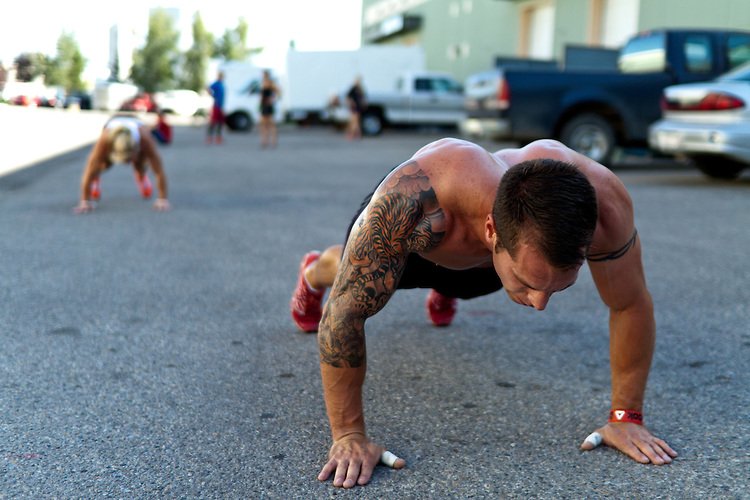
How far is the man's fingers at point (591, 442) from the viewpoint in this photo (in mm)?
2590

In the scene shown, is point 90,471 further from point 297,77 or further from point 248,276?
point 297,77

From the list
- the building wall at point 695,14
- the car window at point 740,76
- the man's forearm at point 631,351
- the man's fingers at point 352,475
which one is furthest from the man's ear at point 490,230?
the building wall at point 695,14

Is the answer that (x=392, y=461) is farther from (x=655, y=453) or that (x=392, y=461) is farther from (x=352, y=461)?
(x=655, y=453)

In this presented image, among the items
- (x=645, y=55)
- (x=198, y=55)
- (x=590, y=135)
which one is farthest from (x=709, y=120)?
(x=198, y=55)

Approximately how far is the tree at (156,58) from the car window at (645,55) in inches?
2642

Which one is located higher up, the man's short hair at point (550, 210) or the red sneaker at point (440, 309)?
the man's short hair at point (550, 210)

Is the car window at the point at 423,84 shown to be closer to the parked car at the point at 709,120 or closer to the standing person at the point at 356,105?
the standing person at the point at 356,105

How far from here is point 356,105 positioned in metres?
21.9

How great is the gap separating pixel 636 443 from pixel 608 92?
30.6ft

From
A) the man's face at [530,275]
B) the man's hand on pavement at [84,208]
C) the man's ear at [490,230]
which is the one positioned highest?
the man's ear at [490,230]

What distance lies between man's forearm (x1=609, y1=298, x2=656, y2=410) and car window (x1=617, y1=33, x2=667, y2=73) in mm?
9493

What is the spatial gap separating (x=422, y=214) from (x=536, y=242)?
0.38 metres

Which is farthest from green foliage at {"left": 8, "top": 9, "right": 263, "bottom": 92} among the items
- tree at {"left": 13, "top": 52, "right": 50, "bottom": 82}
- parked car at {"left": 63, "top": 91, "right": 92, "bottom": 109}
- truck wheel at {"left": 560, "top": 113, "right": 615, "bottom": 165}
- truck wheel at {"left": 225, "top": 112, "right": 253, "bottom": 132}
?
tree at {"left": 13, "top": 52, "right": 50, "bottom": 82}

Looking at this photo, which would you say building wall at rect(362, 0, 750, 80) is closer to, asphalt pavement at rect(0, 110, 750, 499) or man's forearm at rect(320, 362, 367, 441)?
asphalt pavement at rect(0, 110, 750, 499)
